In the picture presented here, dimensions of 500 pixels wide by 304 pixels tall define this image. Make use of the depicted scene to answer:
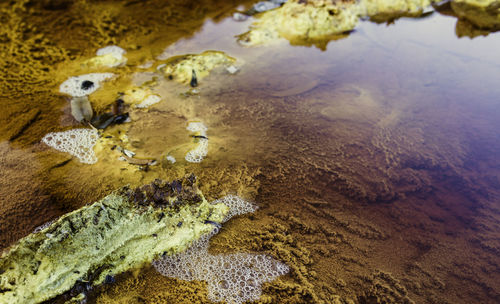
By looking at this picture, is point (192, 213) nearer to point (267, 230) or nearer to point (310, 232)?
point (267, 230)

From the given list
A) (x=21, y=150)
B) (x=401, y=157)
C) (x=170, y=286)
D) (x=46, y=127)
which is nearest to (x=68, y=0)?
(x=46, y=127)

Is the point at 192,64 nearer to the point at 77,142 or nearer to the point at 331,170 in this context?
the point at 77,142

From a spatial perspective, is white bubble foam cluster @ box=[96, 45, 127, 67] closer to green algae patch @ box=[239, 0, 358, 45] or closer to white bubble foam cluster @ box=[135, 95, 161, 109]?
white bubble foam cluster @ box=[135, 95, 161, 109]

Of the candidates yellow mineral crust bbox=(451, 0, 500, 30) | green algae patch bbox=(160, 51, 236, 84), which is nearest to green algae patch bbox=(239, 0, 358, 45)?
green algae patch bbox=(160, 51, 236, 84)

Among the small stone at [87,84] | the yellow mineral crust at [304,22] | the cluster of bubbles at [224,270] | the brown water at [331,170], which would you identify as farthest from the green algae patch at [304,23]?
the cluster of bubbles at [224,270]

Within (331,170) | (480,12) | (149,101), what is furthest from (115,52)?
(480,12)

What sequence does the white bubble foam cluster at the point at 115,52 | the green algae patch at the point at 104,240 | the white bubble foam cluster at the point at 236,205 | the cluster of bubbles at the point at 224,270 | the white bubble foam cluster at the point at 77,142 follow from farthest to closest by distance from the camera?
1. the white bubble foam cluster at the point at 115,52
2. the white bubble foam cluster at the point at 77,142
3. the white bubble foam cluster at the point at 236,205
4. the cluster of bubbles at the point at 224,270
5. the green algae patch at the point at 104,240

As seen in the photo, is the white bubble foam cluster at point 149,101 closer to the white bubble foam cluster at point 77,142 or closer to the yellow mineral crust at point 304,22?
the white bubble foam cluster at point 77,142
